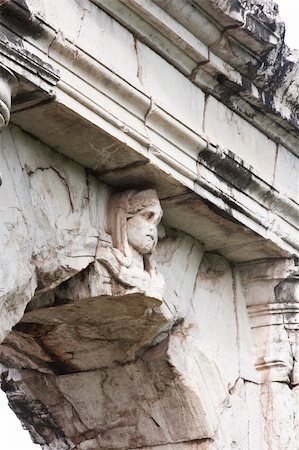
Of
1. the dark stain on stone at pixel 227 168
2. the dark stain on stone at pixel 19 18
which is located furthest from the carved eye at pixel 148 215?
the dark stain on stone at pixel 19 18

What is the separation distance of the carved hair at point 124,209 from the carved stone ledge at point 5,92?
1.15m

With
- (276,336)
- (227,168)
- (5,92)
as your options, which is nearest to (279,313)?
(276,336)

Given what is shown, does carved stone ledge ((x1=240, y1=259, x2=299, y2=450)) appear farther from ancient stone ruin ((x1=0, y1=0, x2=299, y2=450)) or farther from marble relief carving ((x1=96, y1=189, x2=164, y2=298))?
marble relief carving ((x1=96, y1=189, x2=164, y2=298))

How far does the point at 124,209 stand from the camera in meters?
7.49

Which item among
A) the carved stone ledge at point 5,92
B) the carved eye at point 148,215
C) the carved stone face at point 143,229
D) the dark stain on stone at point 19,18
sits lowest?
the carved stone face at point 143,229

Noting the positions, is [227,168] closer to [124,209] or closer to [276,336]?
[124,209]

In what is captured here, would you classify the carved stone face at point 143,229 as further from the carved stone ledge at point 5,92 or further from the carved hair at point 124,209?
the carved stone ledge at point 5,92

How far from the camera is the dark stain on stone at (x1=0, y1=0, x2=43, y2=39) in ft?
21.0

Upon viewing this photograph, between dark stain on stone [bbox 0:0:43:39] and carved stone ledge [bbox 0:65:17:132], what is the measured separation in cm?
19

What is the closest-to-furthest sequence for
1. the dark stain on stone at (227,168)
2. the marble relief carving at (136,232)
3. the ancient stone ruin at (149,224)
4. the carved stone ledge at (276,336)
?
the ancient stone ruin at (149,224) < the marble relief carving at (136,232) < the dark stain on stone at (227,168) < the carved stone ledge at (276,336)

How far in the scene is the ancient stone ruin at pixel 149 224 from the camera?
6.88 meters

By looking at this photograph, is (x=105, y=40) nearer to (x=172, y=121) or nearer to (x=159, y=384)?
(x=172, y=121)

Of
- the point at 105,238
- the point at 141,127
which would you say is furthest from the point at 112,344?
the point at 141,127

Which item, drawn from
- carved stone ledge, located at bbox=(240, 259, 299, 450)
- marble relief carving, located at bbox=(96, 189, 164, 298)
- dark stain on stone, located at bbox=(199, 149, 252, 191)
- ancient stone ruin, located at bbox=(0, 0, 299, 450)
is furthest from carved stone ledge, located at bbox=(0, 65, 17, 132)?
carved stone ledge, located at bbox=(240, 259, 299, 450)
